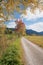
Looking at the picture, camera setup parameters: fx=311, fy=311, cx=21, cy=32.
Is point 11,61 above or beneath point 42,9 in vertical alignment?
beneath

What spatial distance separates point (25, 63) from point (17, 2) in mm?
6121

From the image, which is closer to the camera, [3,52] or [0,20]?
[0,20]

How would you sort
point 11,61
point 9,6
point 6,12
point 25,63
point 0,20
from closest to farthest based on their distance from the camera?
point 9,6
point 6,12
point 0,20
point 11,61
point 25,63

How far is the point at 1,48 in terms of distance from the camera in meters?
16.4

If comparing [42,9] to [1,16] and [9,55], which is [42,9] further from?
[9,55]

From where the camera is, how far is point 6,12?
11.6 m

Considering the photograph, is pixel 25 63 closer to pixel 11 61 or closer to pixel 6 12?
pixel 11 61

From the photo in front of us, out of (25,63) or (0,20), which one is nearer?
(0,20)

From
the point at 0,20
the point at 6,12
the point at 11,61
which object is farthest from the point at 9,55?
the point at 6,12

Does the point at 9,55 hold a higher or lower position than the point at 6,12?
lower

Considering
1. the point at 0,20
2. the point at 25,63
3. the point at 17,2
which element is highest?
the point at 17,2

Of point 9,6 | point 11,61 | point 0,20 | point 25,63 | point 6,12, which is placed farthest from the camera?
point 25,63

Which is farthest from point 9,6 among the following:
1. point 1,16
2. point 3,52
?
point 3,52

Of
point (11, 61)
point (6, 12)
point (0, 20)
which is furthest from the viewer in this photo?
point (11, 61)
